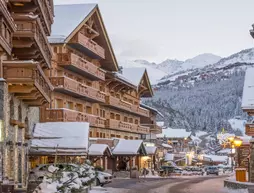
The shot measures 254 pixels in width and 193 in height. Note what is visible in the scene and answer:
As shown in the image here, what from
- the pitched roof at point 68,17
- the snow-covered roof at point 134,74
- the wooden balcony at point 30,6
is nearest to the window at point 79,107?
the pitched roof at point 68,17

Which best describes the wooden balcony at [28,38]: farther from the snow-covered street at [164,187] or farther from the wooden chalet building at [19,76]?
the snow-covered street at [164,187]

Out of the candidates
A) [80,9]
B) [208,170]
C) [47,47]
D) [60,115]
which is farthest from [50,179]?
[208,170]

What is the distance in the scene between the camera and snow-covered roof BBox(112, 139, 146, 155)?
61.4m

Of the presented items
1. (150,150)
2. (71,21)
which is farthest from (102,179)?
(150,150)

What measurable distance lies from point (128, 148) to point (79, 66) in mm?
13425

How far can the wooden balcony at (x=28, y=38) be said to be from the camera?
105 feet

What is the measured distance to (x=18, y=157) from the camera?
112 ft

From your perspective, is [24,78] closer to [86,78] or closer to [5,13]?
[5,13]

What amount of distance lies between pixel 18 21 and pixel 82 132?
36.0ft

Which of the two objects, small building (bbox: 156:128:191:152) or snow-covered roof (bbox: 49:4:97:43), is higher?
snow-covered roof (bbox: 49:4:97:43)

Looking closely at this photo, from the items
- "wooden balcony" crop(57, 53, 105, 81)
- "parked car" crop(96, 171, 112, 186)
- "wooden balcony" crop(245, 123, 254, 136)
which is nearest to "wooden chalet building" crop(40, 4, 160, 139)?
"wooden balcony" crop(57, 53, 105, 81)

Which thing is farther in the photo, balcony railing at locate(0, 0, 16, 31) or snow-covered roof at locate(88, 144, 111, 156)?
snow-covered roof at locate(88, 144, 111, 156)

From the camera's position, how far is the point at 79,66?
170ft

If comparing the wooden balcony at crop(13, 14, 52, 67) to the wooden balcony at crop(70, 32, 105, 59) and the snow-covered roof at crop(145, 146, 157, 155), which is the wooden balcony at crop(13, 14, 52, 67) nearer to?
the wooden balcony at crop(70, 32, 105, 59)
